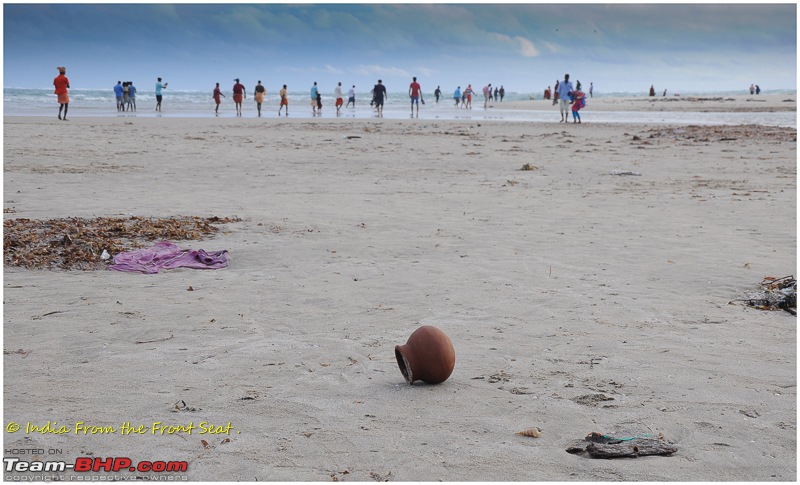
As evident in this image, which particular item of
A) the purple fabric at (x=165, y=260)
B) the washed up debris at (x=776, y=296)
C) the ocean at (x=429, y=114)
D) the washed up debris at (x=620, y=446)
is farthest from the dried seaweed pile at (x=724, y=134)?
the washed up debris at (x=620, y=446)

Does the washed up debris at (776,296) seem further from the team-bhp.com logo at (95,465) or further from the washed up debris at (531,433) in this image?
the team-bhp.com logo at (95,465)

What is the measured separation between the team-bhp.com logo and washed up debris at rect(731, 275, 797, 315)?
4.34 meters

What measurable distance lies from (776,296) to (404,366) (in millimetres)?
3221

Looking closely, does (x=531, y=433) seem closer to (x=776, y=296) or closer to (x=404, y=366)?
(x=404, y=366)

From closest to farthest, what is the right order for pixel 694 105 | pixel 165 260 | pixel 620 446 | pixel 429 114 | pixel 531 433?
pixel 620 446 → pixel 531 433 → pixel 165 260 → pixel 429 114 → pixel 694 105

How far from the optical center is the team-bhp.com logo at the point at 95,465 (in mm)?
3184

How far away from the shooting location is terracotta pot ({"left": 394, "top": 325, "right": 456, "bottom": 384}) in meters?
4.09

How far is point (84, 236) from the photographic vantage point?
295 inches

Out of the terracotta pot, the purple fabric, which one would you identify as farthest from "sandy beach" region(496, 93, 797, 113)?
the terracotta pot

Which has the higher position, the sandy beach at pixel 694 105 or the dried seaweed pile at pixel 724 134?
the sandy beach at pixel 694 105

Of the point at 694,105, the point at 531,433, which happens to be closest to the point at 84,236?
the point at 531,433

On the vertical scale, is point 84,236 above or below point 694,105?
below

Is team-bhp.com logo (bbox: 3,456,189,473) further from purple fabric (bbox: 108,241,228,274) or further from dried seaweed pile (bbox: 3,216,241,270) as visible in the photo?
dried seaweed pile (bbox: 3,216,241,270)

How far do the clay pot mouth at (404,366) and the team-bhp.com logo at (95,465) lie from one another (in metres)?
1.29
